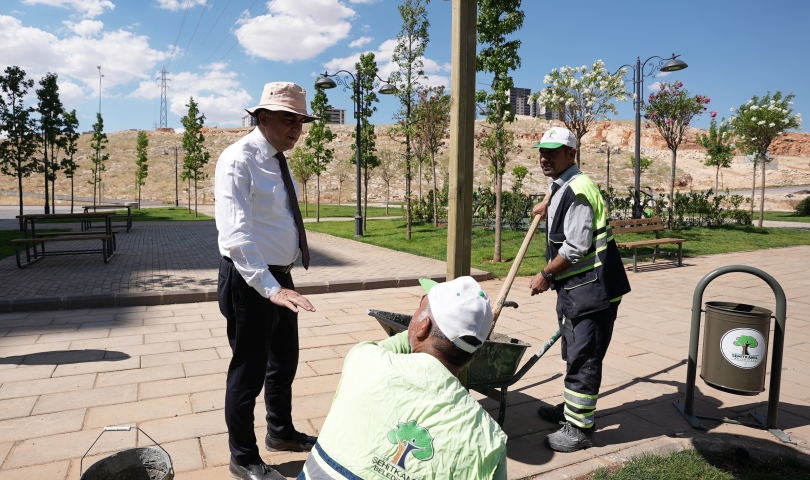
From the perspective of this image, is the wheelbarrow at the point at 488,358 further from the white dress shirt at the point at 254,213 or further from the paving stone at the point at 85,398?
the paving stone at the point at 85,398

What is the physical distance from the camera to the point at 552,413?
Answer: 3779mm

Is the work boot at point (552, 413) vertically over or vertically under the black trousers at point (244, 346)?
under

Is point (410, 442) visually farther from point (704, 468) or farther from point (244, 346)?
point (704, 468)

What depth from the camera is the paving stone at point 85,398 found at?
3.81 m

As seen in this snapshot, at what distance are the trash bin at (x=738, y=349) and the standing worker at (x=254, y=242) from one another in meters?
2.79

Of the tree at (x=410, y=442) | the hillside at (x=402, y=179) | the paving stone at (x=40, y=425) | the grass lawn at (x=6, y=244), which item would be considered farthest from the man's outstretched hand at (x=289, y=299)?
the hillside at (x=402, y=179)

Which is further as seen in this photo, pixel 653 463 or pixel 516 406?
pixel 516 406

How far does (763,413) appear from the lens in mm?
3941

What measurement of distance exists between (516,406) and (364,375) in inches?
111

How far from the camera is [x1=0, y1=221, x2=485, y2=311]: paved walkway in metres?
7.83

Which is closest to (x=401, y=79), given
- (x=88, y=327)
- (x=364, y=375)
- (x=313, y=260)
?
(x=313, y=260)

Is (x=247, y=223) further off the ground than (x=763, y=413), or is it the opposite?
(x=247, y=223)

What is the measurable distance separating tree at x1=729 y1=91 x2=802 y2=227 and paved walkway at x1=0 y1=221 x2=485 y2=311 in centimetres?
1548

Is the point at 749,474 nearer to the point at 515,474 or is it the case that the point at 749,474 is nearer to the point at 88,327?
the point at 515,474
